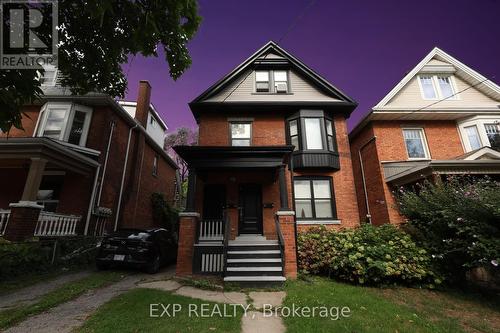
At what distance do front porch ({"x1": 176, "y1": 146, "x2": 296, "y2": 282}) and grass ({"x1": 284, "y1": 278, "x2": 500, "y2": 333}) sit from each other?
4.24 feet

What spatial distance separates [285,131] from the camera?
12109 mm

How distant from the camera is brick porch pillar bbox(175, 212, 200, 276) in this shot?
782cm

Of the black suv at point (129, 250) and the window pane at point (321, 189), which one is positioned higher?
the window pane at point (321, 189)

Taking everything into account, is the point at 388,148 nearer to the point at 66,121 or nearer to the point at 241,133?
the point at 241,133

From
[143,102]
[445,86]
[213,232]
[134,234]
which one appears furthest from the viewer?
[143,102]

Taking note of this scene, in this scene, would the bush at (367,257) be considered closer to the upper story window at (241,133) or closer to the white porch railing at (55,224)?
the upper story window at (241,133)

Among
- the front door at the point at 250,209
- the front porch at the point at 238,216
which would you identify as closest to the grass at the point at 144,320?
the front porch at the point at 238,216

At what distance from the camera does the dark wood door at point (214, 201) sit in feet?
35.1

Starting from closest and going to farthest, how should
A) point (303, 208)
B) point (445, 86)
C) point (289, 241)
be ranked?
point (289, 241), point (303, 208), point (445, 86)

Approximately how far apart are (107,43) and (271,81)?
29.4 feet

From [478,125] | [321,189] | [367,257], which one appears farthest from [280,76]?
[478,125]

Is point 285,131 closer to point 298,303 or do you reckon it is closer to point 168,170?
point 298,303

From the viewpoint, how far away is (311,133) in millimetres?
11789

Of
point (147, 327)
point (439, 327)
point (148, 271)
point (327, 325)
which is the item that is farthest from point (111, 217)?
point (439, 327)
